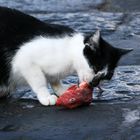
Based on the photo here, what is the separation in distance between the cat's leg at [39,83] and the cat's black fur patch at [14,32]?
21cm

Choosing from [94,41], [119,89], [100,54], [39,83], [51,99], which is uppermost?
[94,41]

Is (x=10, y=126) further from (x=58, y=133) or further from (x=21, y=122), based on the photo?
(x=58, y=133)

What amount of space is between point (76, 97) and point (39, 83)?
0.33m

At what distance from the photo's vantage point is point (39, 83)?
487cm

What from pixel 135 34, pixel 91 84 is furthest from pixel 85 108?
pixel 135 34

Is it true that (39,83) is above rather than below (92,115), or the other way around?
above

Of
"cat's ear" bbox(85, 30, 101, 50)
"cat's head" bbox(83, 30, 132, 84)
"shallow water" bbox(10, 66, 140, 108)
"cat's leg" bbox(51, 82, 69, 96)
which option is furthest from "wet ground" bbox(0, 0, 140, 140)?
"cat's ear" bbox(85, 30, 101, 50)

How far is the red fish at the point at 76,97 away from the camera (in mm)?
4863

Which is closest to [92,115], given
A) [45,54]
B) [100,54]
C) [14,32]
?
[100,54]

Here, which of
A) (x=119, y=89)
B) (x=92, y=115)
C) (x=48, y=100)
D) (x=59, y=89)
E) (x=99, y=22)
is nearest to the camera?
(x=92, y=115)

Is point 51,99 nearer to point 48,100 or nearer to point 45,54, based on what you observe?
point 48,100

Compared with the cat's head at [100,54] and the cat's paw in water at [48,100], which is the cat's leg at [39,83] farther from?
the cat's head at [100,54]

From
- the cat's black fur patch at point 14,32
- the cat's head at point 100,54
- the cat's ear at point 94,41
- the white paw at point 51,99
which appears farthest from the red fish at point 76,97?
the cat's black fur patch at point 14,32

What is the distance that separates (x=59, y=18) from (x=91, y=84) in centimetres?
352
